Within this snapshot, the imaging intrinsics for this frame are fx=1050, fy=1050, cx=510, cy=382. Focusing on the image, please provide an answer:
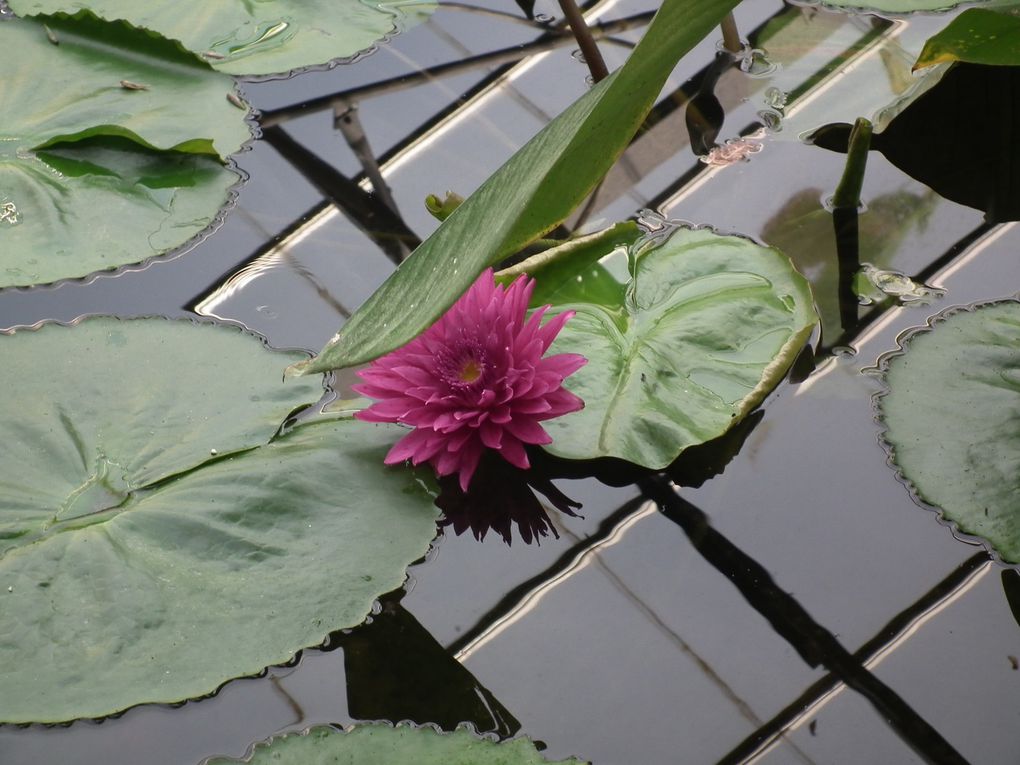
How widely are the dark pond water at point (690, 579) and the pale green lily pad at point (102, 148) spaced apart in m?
0.06

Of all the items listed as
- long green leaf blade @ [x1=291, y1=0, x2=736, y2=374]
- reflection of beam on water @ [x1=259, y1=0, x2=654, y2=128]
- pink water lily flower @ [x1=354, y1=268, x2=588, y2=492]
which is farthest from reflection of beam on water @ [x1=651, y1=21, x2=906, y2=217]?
long green leaf blade @ [x1=291, y1=0, x2=736, y2=374]

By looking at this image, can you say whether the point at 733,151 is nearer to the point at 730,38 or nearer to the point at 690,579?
the point at 730,38

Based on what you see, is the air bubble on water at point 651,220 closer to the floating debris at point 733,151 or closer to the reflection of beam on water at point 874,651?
the floating debris at point 733,151

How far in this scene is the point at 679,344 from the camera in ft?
5.06

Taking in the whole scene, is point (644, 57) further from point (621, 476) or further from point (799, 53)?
point (799, 53)

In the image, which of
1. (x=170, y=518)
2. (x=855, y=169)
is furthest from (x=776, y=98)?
(x=170, y=518)

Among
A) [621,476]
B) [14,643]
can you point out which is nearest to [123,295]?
[14,643]

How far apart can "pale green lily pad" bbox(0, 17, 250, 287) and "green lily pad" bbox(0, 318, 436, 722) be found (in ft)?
0.81

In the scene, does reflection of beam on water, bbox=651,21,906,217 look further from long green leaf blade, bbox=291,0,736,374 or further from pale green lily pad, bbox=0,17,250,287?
long green leaf blade, bbox=291,0,736,374

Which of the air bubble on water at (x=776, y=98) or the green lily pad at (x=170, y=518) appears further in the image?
the air bubble on water at (x=776, y=98)

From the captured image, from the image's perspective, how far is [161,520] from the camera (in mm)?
1381

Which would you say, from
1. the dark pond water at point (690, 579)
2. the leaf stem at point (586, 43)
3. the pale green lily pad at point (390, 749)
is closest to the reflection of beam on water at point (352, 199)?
the dark pond water at point (690, 579)

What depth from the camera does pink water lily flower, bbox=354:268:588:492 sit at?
143cm

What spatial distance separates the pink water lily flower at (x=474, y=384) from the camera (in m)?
1.43
